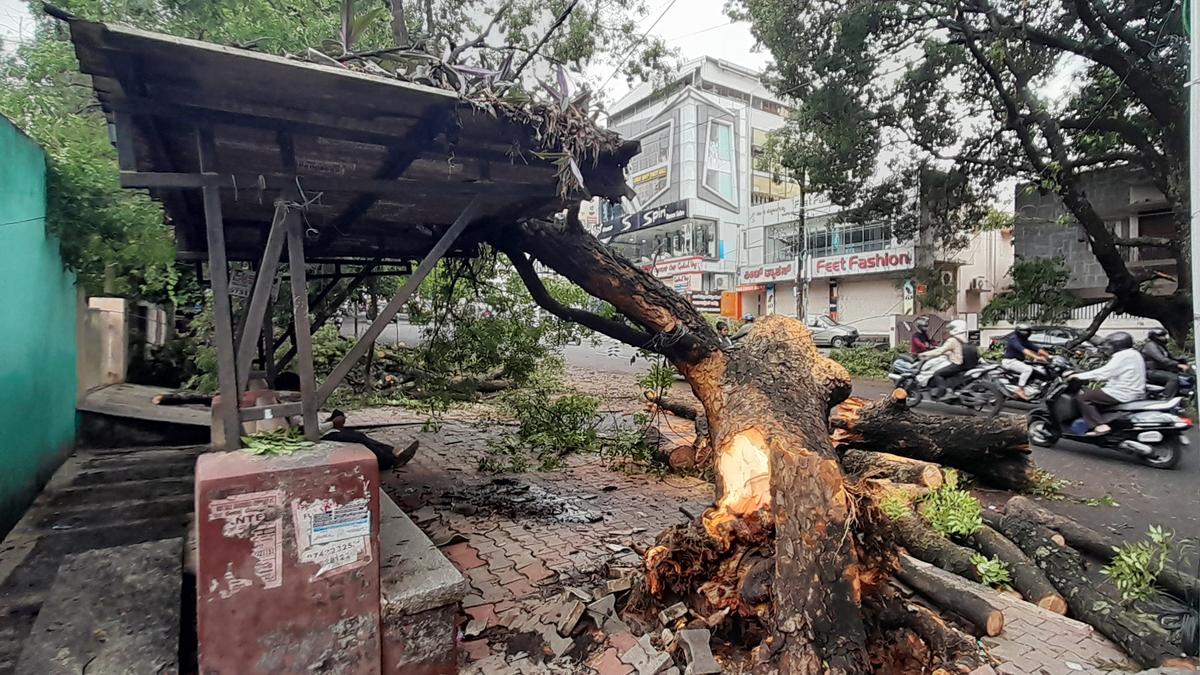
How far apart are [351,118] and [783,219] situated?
1097 inches

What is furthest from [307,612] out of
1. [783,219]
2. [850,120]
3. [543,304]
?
[783,219]

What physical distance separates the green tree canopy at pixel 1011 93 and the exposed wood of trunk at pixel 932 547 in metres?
5.00

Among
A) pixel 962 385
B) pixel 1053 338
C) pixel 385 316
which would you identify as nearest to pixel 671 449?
pixel 385 316

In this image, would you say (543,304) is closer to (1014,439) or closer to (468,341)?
(468,341)

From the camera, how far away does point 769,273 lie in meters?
28.5

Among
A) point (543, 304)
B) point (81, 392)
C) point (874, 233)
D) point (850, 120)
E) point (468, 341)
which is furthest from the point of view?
point (874, 233)

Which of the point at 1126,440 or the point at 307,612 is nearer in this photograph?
the point at 307,612

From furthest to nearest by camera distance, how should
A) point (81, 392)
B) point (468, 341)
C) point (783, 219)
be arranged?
point (783, 219) → point (468, 341) → point (81, 392)

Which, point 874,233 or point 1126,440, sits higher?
point 874,233

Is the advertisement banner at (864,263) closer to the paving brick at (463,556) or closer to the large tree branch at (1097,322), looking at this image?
the large tree branch at (1097,322)

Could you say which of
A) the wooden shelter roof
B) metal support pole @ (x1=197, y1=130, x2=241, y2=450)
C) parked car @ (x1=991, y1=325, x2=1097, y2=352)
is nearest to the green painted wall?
the wooden shelter roof

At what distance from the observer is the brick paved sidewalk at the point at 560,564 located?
2.84 m

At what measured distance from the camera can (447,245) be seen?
10.6 feet

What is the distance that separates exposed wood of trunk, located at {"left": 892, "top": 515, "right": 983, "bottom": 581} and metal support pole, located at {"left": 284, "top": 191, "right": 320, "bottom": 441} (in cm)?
378
